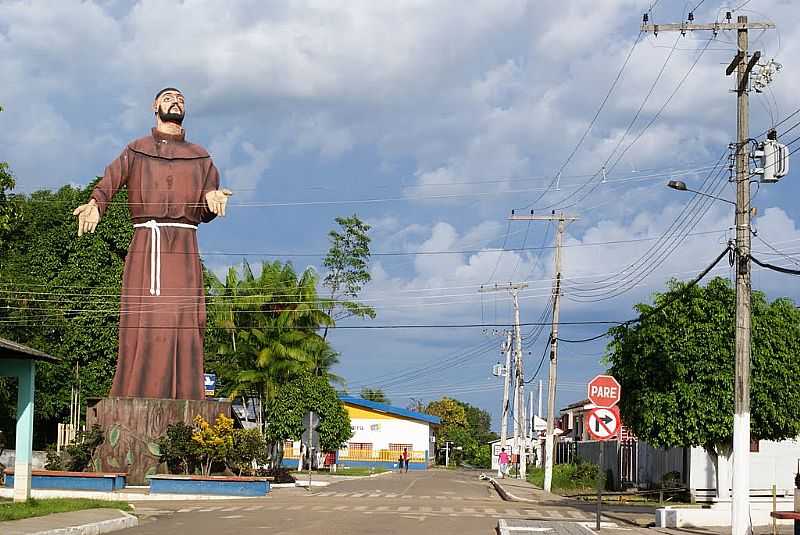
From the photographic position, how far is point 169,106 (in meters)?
37.5

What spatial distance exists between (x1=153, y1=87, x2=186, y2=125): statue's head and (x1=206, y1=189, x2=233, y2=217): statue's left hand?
2932 millimetres

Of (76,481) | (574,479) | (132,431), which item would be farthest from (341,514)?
(574,479)

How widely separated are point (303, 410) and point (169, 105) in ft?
78.6

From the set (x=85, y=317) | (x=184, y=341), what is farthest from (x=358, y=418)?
(x=184, y=341)

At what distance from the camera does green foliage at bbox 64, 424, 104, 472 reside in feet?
114

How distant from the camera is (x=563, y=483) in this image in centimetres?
4756

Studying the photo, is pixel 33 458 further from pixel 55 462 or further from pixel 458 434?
pixel 458 434

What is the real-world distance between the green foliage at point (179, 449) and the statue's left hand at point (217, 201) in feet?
24.0

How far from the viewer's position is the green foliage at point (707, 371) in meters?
28.2

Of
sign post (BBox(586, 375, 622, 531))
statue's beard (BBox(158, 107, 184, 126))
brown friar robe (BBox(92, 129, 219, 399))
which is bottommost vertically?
sign post (BBox(586, 375, 622, 531))

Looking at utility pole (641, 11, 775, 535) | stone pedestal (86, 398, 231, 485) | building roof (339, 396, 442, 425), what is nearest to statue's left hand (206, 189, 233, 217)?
stone pedestal (86, 398, 231, 485)

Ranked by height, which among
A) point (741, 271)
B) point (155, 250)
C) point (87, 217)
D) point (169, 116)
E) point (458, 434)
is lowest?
point (458, 434)

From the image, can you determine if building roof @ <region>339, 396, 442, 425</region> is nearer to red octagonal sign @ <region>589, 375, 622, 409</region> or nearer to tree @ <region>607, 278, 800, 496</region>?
tree @ <region>607, 278, 800, 496</region>

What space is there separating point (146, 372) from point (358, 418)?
52.3 meters
